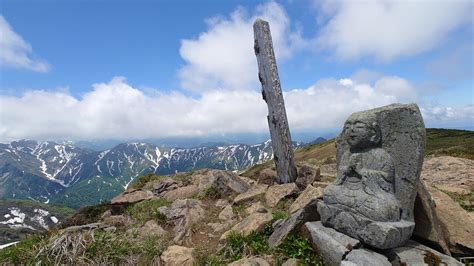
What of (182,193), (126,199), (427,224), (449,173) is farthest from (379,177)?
(449,173)

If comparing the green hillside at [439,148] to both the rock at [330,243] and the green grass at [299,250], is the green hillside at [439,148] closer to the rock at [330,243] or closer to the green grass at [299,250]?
the green grass at [299,250]

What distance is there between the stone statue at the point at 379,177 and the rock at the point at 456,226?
1.66m

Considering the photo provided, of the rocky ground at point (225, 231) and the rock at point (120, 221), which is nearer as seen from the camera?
the rocky ground at point (225, 231)

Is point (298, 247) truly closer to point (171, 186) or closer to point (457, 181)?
point (171, 186)

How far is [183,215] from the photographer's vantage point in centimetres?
1330

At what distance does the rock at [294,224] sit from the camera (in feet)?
30.9

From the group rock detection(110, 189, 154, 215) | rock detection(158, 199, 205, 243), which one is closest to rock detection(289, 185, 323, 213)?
rock detection(158, 199, 205, 243)

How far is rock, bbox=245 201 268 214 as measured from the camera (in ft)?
41.5

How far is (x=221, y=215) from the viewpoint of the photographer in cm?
1343

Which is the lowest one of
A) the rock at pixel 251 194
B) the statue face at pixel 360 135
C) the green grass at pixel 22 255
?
the green grass at pixel 22 255

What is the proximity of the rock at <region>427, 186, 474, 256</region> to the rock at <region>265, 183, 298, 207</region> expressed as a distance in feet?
17.7

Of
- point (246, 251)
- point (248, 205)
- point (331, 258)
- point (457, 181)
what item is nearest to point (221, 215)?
point (248, 205)

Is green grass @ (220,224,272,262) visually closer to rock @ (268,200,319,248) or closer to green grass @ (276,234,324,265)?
rock @ (268,200,319,248)

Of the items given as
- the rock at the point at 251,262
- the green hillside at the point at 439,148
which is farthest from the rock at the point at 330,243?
the green hillside at the point at 439,148
